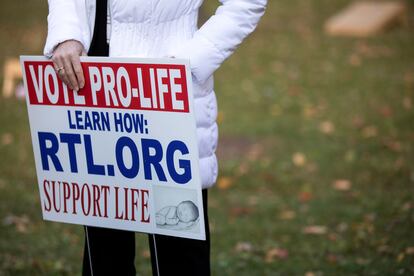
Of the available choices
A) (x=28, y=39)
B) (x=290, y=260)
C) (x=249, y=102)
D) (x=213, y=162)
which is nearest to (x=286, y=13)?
(x=28, y=39)

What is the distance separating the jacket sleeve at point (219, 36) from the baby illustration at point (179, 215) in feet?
1.56

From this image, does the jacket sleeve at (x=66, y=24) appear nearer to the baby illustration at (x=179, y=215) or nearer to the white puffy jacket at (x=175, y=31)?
the white puffy jacket at (x=175, y=31)

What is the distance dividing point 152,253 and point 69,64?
0.82 meters

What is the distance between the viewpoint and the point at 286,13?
17.1 meters

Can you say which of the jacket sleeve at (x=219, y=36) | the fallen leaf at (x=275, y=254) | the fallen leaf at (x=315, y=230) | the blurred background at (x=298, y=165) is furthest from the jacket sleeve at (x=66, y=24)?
the fallen leaf at (x=315, y=230)

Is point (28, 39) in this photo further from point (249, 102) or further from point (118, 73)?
point (118, 73)

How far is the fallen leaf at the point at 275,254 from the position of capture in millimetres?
5438

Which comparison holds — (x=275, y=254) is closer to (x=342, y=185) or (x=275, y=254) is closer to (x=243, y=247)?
(x=243, y=247)

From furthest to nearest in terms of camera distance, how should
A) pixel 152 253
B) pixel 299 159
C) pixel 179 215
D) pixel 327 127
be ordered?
1. pixel 327 127
2. pixel 299 159
3. pixel 152 253
4. pixel 179 215

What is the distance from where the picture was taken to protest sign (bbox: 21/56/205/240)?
8.89 ft

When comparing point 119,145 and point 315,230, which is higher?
point 119,145

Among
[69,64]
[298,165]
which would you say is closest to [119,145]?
[69,64]

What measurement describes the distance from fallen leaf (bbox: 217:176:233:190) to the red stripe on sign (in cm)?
466

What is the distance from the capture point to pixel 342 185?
7.27 m
